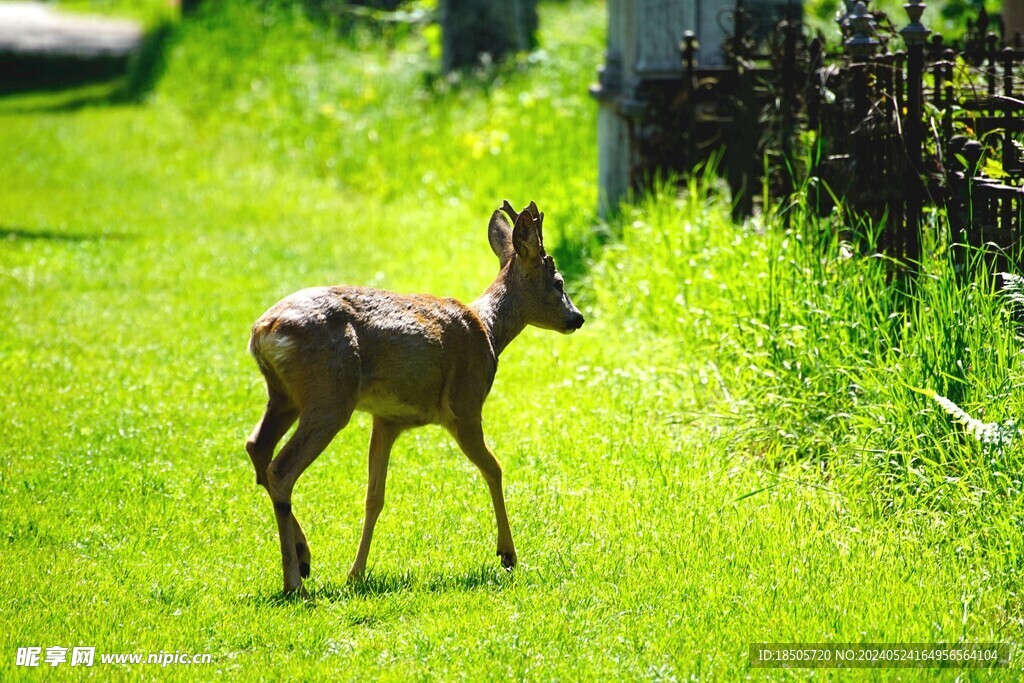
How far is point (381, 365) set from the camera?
5.42 m

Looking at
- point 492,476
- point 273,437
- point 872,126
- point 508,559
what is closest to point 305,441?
point 273,437

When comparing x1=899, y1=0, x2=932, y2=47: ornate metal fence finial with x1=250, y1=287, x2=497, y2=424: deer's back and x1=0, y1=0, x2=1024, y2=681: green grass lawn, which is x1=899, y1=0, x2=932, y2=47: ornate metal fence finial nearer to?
x1=0, y1=0, x2=1024, y2=681: green grass lawn

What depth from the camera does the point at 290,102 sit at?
1825 cm

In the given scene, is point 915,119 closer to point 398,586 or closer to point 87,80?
point 398,586

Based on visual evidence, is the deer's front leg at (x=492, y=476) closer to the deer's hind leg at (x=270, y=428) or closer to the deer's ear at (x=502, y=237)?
the deer's hind leg at (x=270, y=428)

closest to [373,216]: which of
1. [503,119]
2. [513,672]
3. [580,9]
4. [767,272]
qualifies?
[503,119]

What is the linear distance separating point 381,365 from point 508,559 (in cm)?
98

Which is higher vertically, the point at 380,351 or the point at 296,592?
the point at 380,351

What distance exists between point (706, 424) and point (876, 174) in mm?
1680

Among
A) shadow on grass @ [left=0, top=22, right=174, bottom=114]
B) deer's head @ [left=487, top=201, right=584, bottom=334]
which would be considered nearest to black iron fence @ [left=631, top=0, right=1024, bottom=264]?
deer's head @ [left=487, top=201, right=584, bottom=334]

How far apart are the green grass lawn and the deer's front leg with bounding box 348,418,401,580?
17cm

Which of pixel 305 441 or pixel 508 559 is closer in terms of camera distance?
pixel 305 441

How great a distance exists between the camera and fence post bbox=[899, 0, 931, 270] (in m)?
7.12

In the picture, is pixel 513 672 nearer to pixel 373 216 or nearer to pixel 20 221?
pixel 373 216
